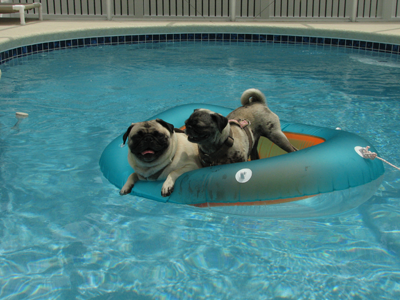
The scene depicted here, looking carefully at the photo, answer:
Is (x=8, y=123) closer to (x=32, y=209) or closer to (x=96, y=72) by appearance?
(x=32, y=209)

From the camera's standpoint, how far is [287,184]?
3486 mm

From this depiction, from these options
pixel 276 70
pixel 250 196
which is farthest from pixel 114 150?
pixel 276 70

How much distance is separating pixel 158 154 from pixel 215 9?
40.2ft

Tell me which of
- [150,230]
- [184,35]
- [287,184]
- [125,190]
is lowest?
[150,230]

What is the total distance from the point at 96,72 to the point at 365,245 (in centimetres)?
706

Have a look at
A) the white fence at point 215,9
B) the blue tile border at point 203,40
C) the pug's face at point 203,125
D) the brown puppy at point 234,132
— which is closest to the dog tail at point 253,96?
the brown puppy at point 234,132

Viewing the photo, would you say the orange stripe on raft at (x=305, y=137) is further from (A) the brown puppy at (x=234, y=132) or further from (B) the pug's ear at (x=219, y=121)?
(B) the pug's ear at (x=219, y=121)

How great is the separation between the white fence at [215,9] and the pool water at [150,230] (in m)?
8.11

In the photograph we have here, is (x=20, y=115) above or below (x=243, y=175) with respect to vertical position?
below

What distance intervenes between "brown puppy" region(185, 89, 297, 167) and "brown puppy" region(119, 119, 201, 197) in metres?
0.16

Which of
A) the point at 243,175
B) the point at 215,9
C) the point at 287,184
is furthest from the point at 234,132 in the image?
the point at 215,9

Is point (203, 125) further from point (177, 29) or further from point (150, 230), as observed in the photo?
point (177, 29)

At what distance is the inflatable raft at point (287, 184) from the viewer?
3.50 meters

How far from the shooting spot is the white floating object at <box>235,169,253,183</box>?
140 inches
